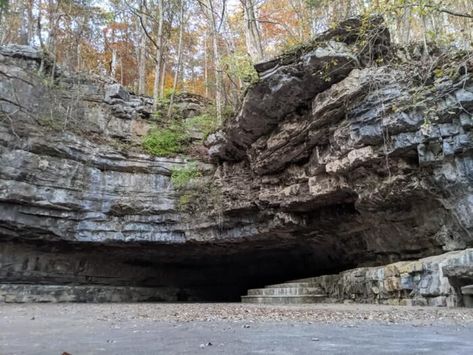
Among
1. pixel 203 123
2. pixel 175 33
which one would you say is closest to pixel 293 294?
pixel 203 123

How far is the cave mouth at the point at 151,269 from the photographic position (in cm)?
1327

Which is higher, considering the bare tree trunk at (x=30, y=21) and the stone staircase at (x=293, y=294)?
the bare tree trunk at (x=30, y=21)

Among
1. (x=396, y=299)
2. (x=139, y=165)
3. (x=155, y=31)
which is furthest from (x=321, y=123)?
(x=155, y=31)

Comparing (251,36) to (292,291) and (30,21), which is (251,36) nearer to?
(292,291)

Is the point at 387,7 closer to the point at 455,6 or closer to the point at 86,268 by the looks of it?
the point at 455,6

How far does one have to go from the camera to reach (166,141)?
587 inches

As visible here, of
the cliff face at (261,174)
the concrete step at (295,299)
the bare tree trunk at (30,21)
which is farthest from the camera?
the bare tree trunk at (30,21)

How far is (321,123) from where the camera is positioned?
32.2 ft

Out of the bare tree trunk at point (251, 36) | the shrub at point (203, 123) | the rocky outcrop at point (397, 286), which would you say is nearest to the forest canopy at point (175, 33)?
the bare tree trunk at point (251, 36)

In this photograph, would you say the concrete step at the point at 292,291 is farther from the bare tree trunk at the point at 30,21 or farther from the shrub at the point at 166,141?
the bare tree trunk at the point at 30,21

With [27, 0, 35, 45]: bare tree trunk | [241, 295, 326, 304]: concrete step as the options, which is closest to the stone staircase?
[241, 295, 326, 304]: concrete step

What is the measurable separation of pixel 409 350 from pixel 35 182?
40.2 feet

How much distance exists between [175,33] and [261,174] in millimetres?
13364

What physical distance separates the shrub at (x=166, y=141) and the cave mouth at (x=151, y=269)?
360 cm
